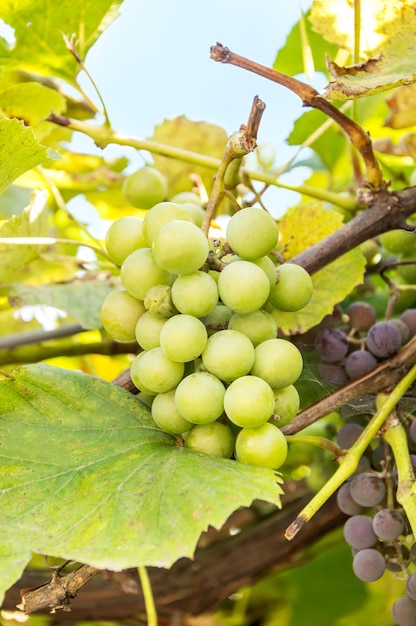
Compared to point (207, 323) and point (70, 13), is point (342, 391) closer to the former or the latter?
point (207, 323)

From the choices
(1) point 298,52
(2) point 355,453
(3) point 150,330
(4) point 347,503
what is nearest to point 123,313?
(3) point 150,330

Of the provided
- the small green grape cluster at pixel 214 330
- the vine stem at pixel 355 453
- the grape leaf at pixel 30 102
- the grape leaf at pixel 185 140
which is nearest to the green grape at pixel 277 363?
the small green grape cluster at pixel 214 330

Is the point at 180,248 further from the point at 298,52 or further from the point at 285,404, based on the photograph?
the point at 298,52

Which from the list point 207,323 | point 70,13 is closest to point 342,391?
point 207,323

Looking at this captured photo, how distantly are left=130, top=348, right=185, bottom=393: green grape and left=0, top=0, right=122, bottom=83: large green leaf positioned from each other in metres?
0.59

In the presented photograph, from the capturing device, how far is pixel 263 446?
0.66 m

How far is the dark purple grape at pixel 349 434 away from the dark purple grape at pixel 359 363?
64mm

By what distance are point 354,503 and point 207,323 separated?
33 centimetres

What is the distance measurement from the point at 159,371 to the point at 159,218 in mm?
149

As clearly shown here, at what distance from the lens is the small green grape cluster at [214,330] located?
66 centimetres

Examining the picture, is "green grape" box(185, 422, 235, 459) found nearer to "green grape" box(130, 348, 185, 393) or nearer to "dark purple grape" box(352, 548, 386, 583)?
"green grape" box(130, 348, 185, 393)

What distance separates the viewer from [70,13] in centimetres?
107

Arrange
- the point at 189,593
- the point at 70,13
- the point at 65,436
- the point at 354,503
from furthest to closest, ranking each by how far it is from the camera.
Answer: the point at 189,593, the point at 70,13, the point at 354,503, the point at 65,436

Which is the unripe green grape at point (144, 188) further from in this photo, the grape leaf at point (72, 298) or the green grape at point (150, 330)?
the green grape at point (150, 330)
